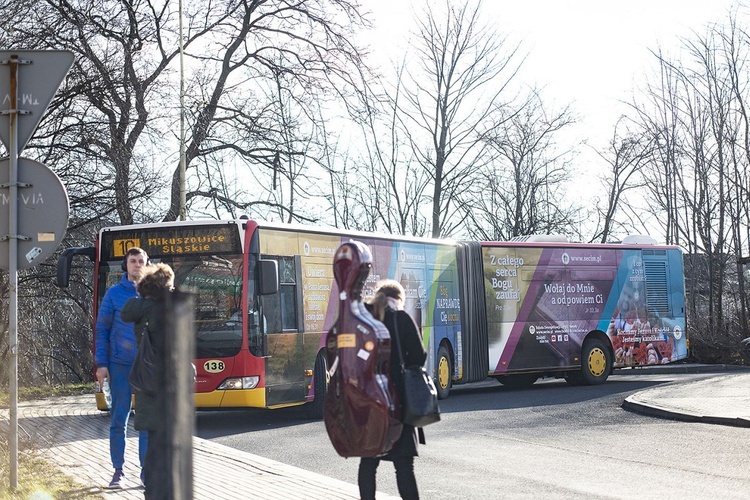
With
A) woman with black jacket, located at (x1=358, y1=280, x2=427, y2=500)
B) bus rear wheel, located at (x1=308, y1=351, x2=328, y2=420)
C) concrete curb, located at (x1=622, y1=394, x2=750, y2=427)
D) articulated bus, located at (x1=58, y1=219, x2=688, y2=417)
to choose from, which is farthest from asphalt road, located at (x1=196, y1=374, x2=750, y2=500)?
woman with black jacket, located at (x1=358, y1=280, x2=427, y2=500)

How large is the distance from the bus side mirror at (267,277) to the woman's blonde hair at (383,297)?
8.24 meters

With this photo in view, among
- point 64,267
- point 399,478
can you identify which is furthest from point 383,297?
point 64,267

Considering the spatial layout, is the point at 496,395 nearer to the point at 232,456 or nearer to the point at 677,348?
the point at 677,348

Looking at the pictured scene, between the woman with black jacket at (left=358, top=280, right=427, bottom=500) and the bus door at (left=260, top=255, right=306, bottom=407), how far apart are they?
341 inches

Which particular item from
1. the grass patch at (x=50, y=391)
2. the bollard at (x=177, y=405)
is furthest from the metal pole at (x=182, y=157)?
the bollard at (x=177, y=405)

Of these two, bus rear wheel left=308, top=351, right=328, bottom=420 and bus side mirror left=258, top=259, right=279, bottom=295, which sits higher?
bus side mirror left=258, top=259, right=279, bottom=295

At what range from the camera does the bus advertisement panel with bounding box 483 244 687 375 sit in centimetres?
2186

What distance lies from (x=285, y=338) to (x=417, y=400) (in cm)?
958

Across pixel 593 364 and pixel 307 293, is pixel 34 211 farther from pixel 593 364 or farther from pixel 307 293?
pixel 593 364

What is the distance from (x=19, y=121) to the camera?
799 cm

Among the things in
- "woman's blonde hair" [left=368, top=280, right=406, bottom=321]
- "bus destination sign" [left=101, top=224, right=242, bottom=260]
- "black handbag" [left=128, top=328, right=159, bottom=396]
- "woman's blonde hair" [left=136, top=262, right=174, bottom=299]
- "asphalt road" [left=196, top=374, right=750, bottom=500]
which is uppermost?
"bus destination sign" [left=101, top=224, right=242, bottom=260]

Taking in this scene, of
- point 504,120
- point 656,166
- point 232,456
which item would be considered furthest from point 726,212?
point 232,456

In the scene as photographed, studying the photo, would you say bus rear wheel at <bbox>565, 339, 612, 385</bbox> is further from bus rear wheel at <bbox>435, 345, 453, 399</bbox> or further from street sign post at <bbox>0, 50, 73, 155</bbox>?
street sign post at <bbox>0, 50, 73, 155</bbox>

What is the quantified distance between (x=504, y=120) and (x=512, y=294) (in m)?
14.3
